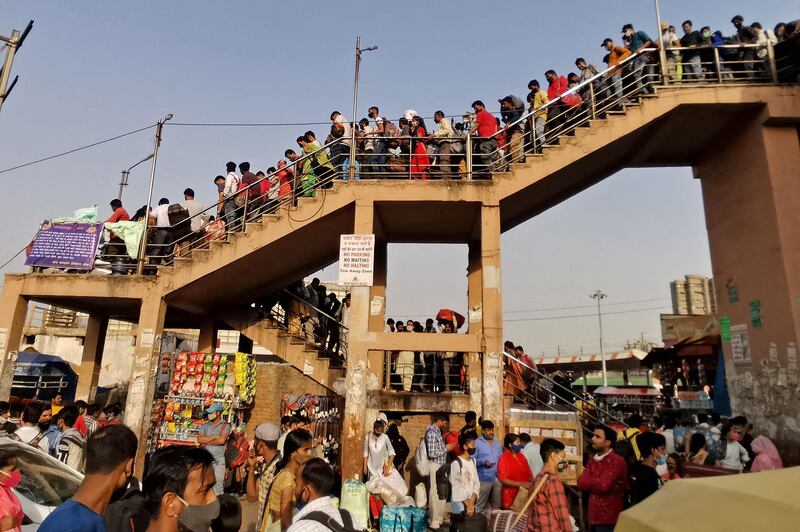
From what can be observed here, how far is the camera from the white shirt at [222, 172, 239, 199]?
39.1 ft

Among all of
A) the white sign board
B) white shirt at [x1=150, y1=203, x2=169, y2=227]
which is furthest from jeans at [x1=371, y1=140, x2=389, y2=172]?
white shirt at [x1=150, y1=203, x2=169, y2=227]

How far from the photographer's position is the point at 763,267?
9.62m

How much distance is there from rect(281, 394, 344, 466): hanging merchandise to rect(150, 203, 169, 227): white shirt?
5.42m

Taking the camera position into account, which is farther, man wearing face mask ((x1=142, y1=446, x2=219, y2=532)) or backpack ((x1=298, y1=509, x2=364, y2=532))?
backpack ((x1=298, y1=509, x2=364, y2=532))

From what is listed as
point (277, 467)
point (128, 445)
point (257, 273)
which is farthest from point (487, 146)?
point (128, 445)

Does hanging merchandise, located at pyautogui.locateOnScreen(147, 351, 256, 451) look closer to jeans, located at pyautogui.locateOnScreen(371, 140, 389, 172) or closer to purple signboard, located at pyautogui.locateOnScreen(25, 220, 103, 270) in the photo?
purple signboard, located at pyautogui.locateOnScreen(25, 220, 103, 270)

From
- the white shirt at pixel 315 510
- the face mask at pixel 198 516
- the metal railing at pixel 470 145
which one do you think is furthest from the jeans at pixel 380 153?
the face mask at pixel 198 516

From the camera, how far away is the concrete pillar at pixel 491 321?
8.94 meters

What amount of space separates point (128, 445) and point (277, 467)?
1.65m

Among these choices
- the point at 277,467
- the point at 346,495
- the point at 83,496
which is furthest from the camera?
the point at 346,495

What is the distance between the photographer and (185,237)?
11.4 meters

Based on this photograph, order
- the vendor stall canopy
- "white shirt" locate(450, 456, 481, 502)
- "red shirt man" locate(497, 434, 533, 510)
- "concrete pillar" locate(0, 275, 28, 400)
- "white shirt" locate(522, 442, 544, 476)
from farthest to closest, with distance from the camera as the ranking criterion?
"concrete pillar" locate(0, 275, 28, 400) → "white shirt" locate(522, 442, 544, 476) → "white shirt" locate(450, 456, 481, 502) → "red shirt man" locate(497, 434, 533, 510) → the vendor stall canopy

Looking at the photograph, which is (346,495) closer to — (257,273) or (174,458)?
(174,458)

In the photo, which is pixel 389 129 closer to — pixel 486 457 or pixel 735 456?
pixel 486 457
